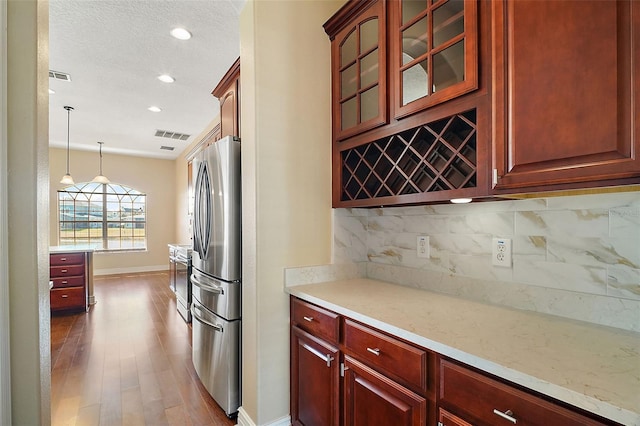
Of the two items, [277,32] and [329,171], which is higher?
[277,32]

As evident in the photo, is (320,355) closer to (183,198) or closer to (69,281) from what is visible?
(69,281)

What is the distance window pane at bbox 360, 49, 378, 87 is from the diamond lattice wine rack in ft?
1.12

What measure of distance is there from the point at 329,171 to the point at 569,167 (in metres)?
1.33

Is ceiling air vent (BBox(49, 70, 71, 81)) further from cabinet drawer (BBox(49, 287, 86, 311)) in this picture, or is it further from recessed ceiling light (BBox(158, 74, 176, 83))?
cabinet drawer (BBox(49, 287, 86, 311))

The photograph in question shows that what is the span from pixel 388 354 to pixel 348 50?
170cm

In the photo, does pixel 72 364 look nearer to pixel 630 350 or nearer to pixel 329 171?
pixel 329 171

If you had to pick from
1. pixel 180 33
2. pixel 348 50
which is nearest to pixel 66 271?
pixel 180 33

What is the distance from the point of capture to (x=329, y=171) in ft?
6.85

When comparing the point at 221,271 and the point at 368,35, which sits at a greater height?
the point at 368,35

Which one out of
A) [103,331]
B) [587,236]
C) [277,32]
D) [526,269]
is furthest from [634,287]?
[103,331]

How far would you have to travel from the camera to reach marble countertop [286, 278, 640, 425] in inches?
30.0

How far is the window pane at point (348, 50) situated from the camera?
6.11ft

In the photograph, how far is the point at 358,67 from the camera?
1.83m

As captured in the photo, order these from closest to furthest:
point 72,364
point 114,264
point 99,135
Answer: point 72,364 < point 99,135 < point 114,264
